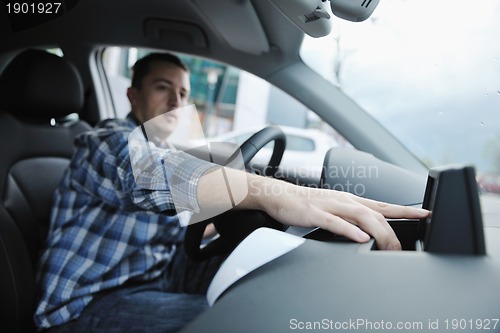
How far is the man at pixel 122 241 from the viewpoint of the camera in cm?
80

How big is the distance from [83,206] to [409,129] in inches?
37.0

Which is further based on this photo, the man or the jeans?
the jeans

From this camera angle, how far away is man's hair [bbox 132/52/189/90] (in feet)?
5.14

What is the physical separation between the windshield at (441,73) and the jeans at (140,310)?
22.2 inches

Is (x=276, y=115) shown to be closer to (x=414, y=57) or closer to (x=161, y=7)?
(x=161, y=7)

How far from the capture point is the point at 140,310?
1038 millimetres

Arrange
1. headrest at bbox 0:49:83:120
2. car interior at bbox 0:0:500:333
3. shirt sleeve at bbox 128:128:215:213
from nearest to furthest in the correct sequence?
car interior at bbox 0:0:500:333 → shirt sleeve at bbox 128:128:215:213 → headrest at bbox 0:49:83:120

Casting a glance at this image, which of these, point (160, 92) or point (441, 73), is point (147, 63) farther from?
point (441, 73)

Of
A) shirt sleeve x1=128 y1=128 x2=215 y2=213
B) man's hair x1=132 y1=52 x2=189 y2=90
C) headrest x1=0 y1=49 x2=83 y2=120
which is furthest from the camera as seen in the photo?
man's hair x1=132 y1=52 x2=189 y2=90

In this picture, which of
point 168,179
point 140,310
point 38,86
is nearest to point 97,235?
point 140,310

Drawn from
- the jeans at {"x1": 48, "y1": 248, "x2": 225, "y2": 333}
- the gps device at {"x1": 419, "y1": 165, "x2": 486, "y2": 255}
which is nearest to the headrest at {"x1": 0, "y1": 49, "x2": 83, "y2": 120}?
the jeans at {"x1": 48, "y1": 248, "x2": 225, "y2": 333}

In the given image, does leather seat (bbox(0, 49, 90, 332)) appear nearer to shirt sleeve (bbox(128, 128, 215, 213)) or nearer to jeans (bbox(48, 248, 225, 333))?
Result: jeans (bbox(48, 248, 225, 333))

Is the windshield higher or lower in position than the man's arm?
higher

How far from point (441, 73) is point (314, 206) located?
0.25 m
